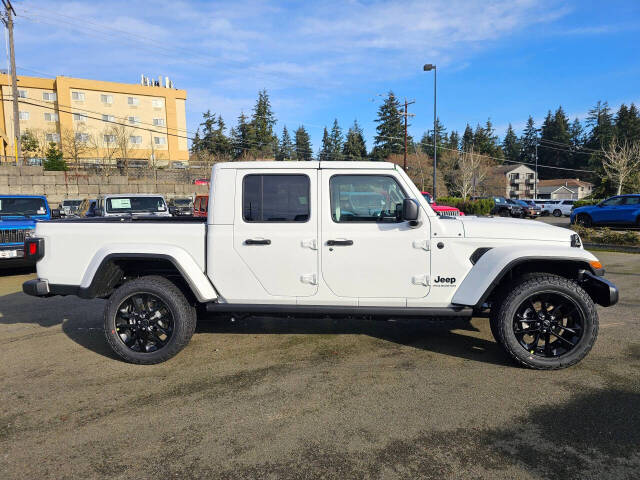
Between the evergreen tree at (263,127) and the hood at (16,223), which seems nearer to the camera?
the hood at (16,223)

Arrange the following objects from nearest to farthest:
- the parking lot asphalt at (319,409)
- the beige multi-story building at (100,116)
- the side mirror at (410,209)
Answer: the parking lot asphalt at (319,409) < the side mirror at (410,209) < the beige multi-story building at (100,116)

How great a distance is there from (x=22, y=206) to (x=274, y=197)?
9.79 meters

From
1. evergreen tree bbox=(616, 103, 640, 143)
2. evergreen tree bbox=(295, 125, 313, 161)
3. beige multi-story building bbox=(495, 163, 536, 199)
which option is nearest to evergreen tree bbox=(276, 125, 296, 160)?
evergreen tree bbox=(295, 125, 313, 161)

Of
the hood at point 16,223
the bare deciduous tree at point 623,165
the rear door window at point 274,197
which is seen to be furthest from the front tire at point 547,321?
the bare deciduous tree at point 623,165

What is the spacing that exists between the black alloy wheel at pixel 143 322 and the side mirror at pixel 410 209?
2.55m

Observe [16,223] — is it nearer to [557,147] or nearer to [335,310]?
[335,310]

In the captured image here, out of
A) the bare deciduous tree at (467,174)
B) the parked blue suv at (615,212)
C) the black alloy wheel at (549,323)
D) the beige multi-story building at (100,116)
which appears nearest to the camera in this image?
the black alloy wheel at (549,323)

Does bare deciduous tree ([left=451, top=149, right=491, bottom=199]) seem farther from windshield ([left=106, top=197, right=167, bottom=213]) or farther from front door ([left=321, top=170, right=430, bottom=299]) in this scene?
front door ([left=321, top=170, right=430, bottom=299])

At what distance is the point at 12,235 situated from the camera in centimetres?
898

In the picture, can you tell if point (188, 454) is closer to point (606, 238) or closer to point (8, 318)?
point (8, 318)

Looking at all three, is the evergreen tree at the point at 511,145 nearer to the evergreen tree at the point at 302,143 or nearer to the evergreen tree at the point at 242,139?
the evergreen tree at the point at 302,143

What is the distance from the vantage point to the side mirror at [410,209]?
154 inches

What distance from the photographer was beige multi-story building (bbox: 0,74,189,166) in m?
55.0

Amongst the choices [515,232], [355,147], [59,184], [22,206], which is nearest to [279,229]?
[515,232]
